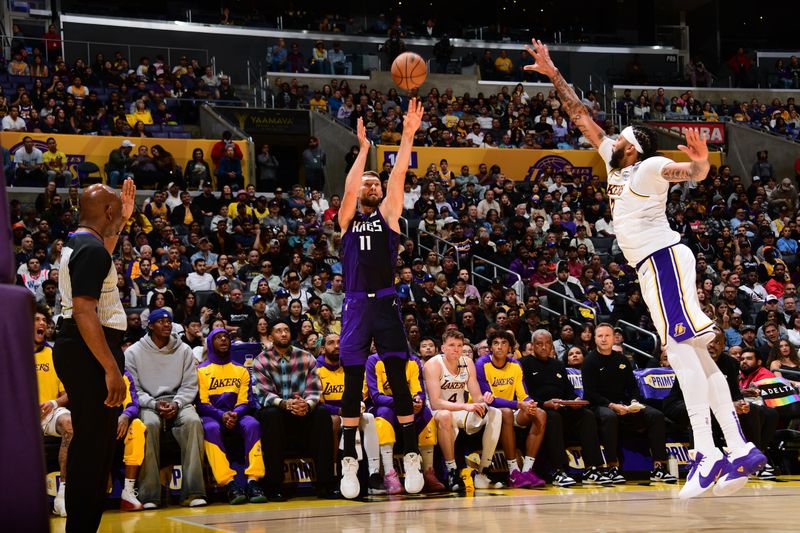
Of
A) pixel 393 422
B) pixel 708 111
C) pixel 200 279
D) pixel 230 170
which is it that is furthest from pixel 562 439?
pixel 708 111

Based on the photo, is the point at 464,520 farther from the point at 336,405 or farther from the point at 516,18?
the point at 516,18

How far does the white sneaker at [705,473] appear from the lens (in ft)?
18.5

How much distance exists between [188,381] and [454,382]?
2.67m

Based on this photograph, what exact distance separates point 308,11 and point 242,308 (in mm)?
19716

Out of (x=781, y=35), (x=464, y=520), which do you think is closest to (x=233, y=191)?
(x=464, y=520)

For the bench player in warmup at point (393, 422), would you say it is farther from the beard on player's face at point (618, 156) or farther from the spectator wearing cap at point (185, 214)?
the spectator wearing cap at point (185, 214)

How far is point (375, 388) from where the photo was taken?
30.7 ft

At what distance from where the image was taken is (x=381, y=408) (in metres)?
9.09

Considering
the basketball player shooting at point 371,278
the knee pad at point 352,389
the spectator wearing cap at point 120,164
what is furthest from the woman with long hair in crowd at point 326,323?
the spectator wearing cap at point 120,164

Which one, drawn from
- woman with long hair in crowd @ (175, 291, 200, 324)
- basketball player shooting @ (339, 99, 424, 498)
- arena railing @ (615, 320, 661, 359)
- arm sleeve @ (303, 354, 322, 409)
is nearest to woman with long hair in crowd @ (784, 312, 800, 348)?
arena railing @ (615, 320, 661, 359)

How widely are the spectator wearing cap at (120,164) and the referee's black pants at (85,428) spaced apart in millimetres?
13166

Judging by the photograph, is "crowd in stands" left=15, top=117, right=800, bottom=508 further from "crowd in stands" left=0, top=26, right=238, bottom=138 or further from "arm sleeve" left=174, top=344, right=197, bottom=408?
"crowd in stands" left=0, top=26, right=238, bottom=138

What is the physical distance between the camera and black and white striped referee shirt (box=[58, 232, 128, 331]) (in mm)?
4781

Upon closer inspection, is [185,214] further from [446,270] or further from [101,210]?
[101,210]
